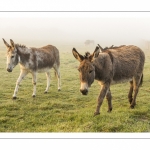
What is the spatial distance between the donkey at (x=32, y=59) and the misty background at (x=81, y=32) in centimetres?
45

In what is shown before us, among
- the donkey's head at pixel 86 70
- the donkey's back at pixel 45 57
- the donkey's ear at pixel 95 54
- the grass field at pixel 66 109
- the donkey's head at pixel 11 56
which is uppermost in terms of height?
the donkey's ear at pixel 95 54

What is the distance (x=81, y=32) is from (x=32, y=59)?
251 cm

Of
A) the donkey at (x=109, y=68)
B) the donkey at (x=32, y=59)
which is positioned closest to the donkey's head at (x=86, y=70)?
the donkey at (x=109, y=68)

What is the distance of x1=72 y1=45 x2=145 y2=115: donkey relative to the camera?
5867mm

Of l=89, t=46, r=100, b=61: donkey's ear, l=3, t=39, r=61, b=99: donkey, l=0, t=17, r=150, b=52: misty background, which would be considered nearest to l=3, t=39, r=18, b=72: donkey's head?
l=3, t=39, r=61, b=99: donkey

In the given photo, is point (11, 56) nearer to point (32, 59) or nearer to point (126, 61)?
point (32, 59)

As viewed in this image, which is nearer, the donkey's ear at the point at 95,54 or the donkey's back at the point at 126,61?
the donkey's ear at the point at 95,54

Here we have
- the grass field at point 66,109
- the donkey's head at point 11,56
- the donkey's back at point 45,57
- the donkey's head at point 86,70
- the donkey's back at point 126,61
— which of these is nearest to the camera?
the donkey's head at point 86,70

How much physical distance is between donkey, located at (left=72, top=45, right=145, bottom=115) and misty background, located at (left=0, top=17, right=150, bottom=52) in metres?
0.45

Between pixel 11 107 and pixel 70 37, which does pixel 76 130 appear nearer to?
pixel 11 107

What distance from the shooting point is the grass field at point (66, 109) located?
237 inches

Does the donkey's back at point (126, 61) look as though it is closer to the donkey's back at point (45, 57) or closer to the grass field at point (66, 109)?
the grass field at point (66, 109)

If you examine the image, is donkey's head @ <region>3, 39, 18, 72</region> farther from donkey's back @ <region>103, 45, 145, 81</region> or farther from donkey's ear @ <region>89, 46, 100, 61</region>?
donkey's ear @ <region>89, 46, 100, 61</region>

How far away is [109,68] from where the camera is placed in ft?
21.9
